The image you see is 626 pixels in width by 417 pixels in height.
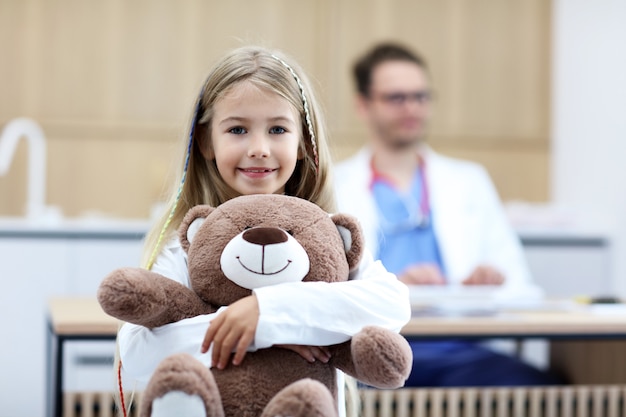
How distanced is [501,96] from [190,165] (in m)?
2.95

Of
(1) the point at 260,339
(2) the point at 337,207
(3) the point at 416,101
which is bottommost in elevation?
(1) the point at 260,339

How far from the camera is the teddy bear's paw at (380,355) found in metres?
1.01

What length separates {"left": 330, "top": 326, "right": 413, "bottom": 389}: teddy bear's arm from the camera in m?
1.01

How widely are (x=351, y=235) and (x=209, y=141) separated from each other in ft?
0.85

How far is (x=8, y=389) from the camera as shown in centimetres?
282

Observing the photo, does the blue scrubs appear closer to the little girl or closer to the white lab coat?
the white lab coat

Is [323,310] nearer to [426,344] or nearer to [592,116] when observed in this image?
[426,344]

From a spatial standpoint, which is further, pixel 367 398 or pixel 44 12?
pixel 44 12

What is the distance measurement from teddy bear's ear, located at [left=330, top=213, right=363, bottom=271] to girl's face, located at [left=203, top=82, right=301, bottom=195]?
12cm

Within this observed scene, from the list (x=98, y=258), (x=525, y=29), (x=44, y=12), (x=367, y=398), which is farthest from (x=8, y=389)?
(x=525, y=29)

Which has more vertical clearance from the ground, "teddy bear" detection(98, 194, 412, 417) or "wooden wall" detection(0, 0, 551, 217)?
"wooden wall" detection(0, 0, 551, 217)

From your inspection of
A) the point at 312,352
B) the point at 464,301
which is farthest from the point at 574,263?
the point at 312,352

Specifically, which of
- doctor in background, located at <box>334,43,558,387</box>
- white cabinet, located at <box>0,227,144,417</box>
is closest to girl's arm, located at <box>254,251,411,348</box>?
doctor in background, located at <box>334,43,558,387</box>

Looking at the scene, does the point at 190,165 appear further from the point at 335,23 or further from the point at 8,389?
the point at 335,23
